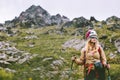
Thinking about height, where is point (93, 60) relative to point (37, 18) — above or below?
below

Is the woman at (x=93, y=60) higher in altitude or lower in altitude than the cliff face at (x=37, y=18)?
lower

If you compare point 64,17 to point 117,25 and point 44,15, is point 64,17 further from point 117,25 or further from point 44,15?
point 117,25

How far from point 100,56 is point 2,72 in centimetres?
535

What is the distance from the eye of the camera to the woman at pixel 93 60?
12742mm

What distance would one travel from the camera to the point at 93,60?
1326cm

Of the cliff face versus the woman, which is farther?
the cliff face

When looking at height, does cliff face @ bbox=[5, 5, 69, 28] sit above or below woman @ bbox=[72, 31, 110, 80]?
above

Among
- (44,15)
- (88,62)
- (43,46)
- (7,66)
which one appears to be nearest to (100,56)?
(88,62)

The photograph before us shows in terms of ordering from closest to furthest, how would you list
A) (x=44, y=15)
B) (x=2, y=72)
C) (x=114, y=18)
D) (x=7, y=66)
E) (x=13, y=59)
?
(x=2, y=72)
(x=7, y=66)
(x=13, y=59)
(x=114, y=18)
(x=44, y=15)

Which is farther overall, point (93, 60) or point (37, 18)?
point (37, 18)

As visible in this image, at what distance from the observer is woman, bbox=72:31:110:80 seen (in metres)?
12.7

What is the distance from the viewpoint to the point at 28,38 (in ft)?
318

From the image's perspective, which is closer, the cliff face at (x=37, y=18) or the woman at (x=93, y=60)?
the woman at (x=93, y=60)

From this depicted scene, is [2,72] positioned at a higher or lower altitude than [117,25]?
lower
